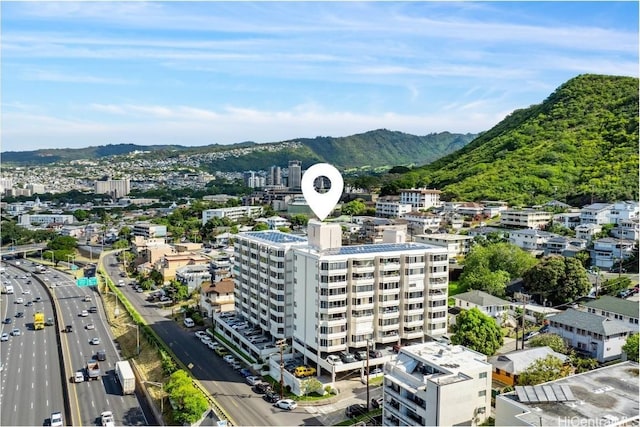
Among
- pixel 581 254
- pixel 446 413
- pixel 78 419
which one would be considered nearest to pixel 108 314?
pixel 78 419

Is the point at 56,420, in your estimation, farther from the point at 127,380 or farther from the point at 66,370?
the point at 66,370

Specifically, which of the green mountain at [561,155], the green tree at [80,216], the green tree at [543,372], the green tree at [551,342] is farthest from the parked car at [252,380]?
the green tree at [80,216]

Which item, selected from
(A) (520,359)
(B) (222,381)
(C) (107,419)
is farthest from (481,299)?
(C) (107,419)

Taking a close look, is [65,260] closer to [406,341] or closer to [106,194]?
[406,341]

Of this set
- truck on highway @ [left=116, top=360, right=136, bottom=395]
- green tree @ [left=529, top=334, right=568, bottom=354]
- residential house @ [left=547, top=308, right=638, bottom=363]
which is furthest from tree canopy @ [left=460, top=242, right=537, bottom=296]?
truck on highway @ [left=116, top=360, right=136, bottom=395]

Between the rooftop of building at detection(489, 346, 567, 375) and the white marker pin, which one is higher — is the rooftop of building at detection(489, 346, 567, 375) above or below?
below

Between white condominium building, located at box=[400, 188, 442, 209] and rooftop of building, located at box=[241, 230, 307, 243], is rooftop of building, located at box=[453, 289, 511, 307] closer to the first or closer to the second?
rooftop of building, located at box=[241, 230, 307, 243]
